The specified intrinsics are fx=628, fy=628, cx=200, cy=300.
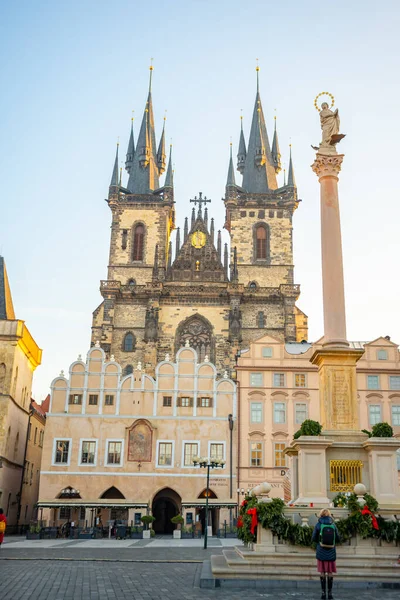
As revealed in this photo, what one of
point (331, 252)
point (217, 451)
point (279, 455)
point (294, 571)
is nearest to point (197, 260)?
point (279, 455)

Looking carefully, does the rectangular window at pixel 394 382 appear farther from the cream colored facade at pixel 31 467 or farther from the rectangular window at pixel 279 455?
the cream colored facade at pixel 31 467

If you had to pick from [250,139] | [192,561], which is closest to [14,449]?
[192,561]

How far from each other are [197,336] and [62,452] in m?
18.5

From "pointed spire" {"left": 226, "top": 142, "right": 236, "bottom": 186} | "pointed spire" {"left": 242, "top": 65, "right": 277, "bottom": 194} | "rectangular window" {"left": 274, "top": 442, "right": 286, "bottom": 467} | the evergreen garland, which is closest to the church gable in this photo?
"pointed spire" {"left": 226, "top": 142, "right": 236, "bottom": 186}

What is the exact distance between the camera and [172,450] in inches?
1439

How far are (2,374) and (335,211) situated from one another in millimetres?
25722

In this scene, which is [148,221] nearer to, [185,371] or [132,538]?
[185,371]

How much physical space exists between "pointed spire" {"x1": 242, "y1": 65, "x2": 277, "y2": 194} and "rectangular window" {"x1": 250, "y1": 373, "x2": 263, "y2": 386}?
25.7 metres

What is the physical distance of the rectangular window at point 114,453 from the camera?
36228 millimetres

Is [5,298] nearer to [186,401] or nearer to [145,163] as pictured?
[186,401]

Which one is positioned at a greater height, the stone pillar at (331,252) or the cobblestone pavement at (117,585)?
the stone pillar at (331,252)

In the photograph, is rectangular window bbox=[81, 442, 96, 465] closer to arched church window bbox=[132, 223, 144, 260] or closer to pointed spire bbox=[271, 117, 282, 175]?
arched church window bbox=[132, 223, 144, 260]

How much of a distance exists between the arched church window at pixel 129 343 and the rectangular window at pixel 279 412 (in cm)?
1661

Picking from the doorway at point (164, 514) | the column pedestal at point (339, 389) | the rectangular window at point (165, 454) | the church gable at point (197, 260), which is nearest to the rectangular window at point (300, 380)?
the rectangular window at point (165, 454)
